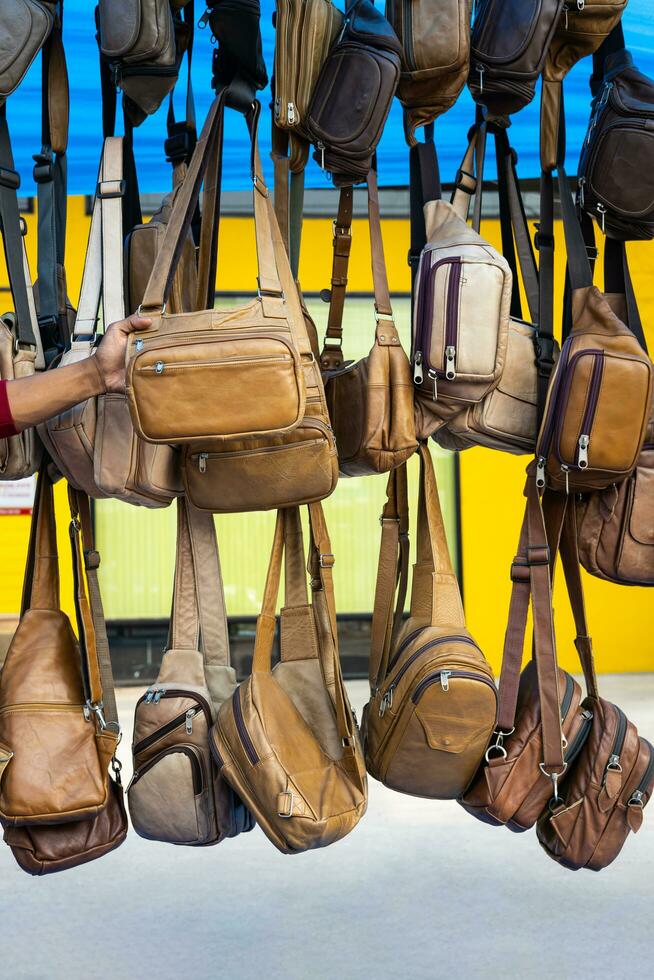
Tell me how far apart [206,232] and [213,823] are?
113 centimetres

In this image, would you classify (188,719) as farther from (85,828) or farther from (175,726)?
(85,828)

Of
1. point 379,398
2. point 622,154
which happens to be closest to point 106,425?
point 379,398

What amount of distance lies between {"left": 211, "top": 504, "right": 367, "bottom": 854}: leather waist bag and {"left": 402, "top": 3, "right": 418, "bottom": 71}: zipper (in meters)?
0.86

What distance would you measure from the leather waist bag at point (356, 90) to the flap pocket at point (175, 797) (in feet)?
3.85

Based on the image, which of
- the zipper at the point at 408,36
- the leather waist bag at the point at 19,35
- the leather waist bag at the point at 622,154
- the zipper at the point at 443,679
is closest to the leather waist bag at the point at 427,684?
the zipper at the point at 443,679

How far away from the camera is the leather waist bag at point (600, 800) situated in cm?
195

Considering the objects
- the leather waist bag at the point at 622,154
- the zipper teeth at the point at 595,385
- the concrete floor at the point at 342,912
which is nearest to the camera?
the zipper teeth at the point at 595,385

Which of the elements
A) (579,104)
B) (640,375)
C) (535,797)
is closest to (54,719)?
(535,797)

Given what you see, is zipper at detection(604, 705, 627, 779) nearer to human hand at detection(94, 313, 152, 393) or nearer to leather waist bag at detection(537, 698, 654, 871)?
leather waist bag at detection(537, 698, 654, 871)

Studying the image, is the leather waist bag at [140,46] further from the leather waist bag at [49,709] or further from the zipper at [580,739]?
the zipper at [580,739]

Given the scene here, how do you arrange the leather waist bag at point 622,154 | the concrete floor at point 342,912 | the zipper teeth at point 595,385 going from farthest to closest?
the concrete floor at point 342,912, the leather waist bag at point 622,154, the zipper teeth at point 595,385

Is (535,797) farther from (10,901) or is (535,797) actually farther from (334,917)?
(10,901)

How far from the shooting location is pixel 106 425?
173cm

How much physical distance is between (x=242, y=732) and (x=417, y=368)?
0.74m
